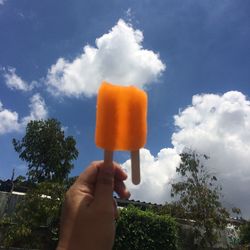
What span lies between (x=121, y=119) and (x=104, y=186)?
0.40 meters

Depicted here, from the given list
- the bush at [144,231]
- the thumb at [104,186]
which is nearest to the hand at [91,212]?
the thumb at [104,186]

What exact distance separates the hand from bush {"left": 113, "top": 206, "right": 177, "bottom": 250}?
14.6m

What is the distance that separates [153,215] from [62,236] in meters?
16.1

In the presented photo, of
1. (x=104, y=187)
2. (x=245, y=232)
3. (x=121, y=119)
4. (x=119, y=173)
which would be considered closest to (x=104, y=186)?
(x=104, y=187)

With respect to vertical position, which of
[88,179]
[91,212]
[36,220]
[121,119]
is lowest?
[91,212]

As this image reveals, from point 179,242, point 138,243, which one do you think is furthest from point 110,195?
point 179,242

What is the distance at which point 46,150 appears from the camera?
27078mm

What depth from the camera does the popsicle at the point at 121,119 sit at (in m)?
1.47

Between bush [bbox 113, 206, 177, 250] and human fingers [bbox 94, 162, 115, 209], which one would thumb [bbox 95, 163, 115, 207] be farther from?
bush [bbox 113, 206, 177, 250]

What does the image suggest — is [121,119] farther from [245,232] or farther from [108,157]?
[245,232]

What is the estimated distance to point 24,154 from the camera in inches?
1056

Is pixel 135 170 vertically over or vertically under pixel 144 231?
under

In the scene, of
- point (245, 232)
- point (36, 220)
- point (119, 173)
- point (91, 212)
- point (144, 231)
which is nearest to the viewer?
point (91, 212)

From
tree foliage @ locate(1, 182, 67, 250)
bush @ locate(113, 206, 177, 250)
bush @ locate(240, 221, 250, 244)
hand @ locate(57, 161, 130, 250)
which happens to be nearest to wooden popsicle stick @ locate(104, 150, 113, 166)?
hand @ locate(57, 161, 130, 250)
